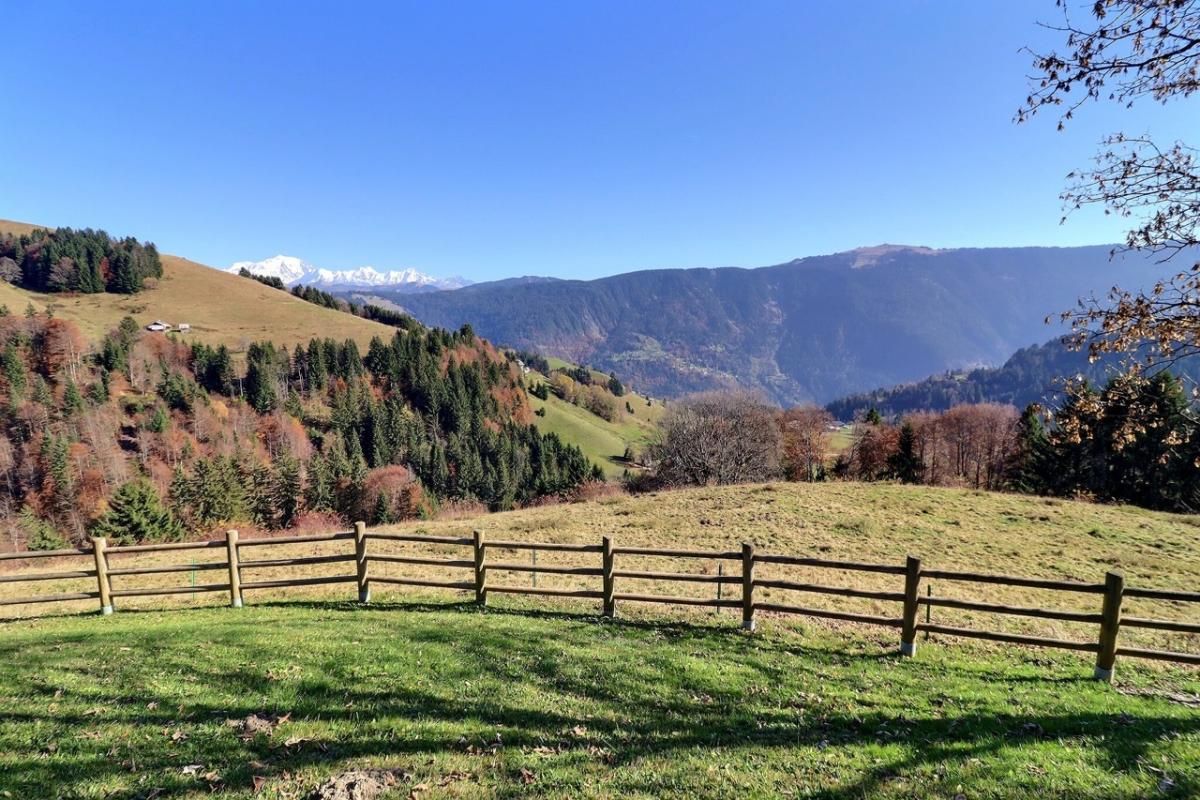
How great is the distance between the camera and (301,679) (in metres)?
6.96

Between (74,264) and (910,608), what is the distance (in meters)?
189

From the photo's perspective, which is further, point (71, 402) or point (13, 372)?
point (71, 402)

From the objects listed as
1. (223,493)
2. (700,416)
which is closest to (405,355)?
(223,493)

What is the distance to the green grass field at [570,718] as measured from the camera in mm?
5012

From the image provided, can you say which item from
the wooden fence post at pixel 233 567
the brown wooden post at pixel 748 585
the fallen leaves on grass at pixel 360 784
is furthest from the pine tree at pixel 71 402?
the brown wooden post at pixel 748 585

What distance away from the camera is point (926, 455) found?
218 feet

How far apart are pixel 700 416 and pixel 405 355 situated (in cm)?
8645

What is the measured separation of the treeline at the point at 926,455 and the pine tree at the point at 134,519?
44.5 m

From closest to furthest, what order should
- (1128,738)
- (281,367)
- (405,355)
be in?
(1128,738) → (281,367) → (405,355)

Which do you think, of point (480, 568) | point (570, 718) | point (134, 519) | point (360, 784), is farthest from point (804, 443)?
point (134, 519)

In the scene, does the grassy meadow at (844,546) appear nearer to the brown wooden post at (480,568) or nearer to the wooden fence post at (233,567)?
the brown wooden post at (480,568)

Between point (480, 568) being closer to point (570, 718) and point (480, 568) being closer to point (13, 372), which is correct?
point (570, 718)

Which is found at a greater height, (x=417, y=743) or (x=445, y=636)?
(x=417, y=743)

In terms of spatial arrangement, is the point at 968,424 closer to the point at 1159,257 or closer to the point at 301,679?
the point at 1159,257
